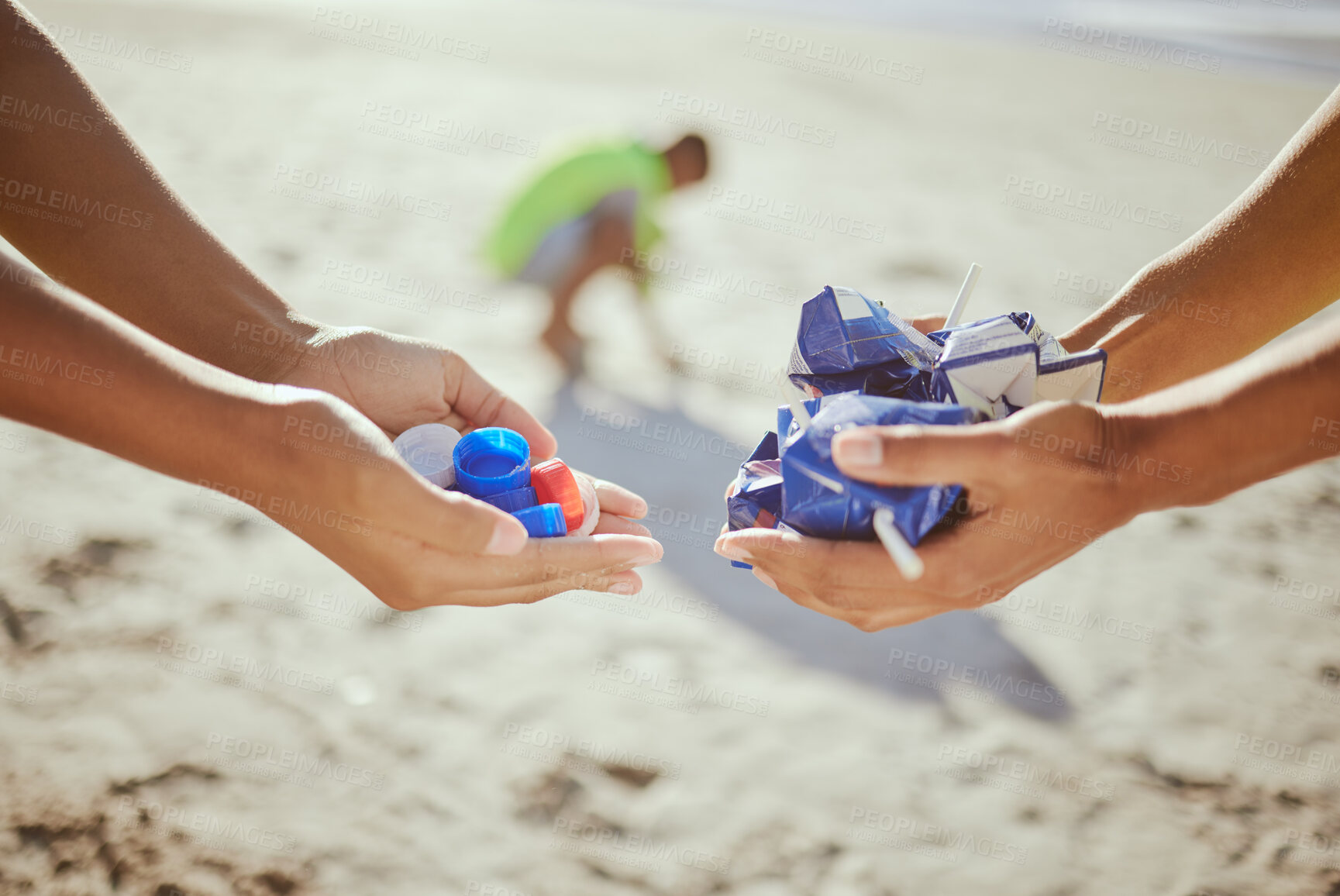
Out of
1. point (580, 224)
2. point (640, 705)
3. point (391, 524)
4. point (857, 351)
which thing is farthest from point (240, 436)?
point (580, 224)

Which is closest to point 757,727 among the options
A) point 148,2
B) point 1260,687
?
point 1260,687

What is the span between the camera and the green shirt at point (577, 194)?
15.0ft

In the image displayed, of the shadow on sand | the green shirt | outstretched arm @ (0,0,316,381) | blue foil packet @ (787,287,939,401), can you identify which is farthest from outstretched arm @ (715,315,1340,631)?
the green shirt

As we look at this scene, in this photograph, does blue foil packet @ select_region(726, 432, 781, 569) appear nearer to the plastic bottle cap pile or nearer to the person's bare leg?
the plastic bottle cap pile

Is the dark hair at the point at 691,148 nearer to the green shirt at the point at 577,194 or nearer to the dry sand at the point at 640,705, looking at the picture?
the green shirt at the point at 577,194

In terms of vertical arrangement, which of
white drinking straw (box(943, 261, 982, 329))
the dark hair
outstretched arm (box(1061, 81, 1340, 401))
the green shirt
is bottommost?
white drinking straw (box(943, 261, 982, 329))

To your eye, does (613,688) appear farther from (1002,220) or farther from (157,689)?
(1002,220)

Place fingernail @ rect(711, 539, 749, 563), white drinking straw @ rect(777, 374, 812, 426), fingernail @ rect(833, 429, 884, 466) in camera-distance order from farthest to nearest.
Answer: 1. fingernail @ rect(711, 539, 749, 563)
2. white drinking straw @ rect(777, 374, 812, 426)
3. fingernail @ rect(833, 429, 884, 466)

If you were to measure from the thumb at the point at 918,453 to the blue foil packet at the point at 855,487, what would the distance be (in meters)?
0.06

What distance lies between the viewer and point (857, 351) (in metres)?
1.83

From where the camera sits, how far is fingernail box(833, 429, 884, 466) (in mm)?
1458

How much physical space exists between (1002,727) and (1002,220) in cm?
439

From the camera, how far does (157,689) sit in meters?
2.54

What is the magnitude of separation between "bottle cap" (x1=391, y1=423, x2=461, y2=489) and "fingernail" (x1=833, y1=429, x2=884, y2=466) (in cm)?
97
